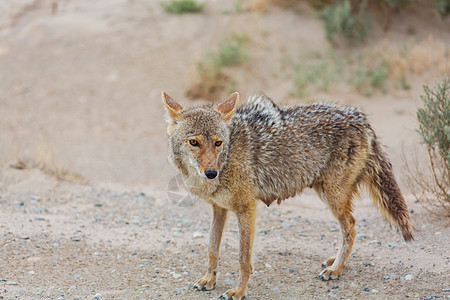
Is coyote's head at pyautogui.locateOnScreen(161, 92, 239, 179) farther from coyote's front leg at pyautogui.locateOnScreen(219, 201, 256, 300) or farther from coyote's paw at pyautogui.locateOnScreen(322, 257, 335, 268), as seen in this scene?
coyote's paw at pyautogui.locateOnScreen(322, 257, 335, 268)

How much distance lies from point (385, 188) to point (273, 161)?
146 cm

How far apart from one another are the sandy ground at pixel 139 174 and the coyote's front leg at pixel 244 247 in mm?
231

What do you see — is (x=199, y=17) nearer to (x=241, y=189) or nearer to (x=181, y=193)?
(x=181, y=193)

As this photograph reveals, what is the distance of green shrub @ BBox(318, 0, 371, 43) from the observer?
17.1 m

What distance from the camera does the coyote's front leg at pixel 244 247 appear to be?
18.5 ft

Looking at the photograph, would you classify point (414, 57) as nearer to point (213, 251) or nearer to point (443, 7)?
point (443, 7)

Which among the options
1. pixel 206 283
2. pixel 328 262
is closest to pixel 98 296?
pixel 206 283

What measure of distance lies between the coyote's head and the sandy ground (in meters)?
1.56

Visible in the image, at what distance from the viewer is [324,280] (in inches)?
243

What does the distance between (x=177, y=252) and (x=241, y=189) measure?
75.1 inches

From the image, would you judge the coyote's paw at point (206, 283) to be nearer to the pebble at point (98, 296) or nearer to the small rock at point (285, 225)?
the pebble at point (98, 296)

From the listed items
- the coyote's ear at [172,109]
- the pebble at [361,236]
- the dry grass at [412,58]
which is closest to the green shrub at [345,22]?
the dry grass at [412,58]

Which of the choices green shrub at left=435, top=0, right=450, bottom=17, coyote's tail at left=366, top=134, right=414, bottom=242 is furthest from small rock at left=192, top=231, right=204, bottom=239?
green shrub at left=435, top=0, right=450, bottom=17

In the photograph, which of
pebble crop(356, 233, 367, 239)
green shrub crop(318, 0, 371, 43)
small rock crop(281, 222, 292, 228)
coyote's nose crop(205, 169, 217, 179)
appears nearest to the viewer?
coyote's nose crop(205, 169, 217, 179)
